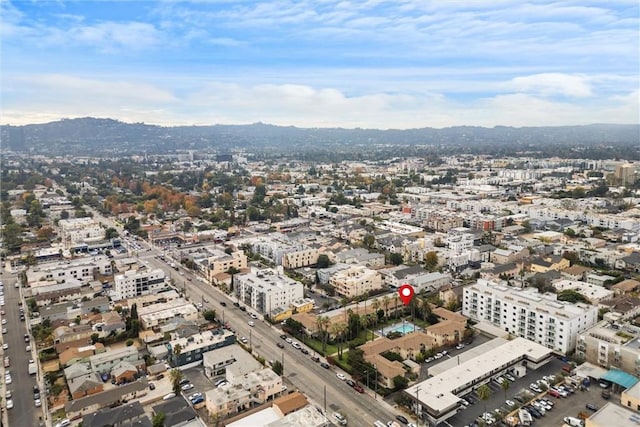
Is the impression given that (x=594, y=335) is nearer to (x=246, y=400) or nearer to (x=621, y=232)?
(x=246, y=400)

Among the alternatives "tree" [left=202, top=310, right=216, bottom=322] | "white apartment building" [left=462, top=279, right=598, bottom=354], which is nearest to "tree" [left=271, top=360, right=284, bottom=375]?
"tree" [left=202, top=310, right=216, bottom=322]

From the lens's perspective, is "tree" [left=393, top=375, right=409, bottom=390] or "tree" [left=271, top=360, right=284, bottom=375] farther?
"tree" [left=271, top=360, right=284, bottom=375]

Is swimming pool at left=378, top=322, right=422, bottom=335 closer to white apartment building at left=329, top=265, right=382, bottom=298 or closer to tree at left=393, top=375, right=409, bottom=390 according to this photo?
white apartment building at left=329, top=265, right=382, bottom=298

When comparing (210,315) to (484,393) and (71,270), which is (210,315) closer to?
(71,270)

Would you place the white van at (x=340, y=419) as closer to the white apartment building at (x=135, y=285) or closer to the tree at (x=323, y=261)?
the white apartment building at (x=135, y=285)

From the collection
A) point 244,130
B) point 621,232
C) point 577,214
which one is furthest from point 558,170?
point 244,130

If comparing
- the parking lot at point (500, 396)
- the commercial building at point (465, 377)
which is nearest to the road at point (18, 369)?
the commercial building at point (465, 377)

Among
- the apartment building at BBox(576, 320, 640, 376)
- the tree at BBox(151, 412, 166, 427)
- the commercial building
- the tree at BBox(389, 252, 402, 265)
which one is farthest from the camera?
the tree at BBox(389, 252, 402, 265)
